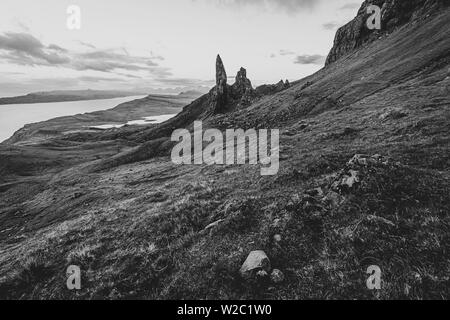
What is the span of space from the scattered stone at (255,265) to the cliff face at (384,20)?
294ft

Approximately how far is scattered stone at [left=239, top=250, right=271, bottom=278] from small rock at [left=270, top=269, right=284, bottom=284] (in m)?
0.26

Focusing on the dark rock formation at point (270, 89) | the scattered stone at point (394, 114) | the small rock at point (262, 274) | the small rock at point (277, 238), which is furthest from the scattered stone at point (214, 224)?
the dark rock formation at point (270, 89)

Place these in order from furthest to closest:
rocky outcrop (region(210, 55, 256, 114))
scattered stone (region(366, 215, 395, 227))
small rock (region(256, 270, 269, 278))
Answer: rocky outcrop (region(210, 55, 256, 114))
scattered stone (region(366, 215, 395, 227))
small rock (region(256, 270, 269, 278))

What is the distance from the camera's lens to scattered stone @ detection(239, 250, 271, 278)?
32.6 feet

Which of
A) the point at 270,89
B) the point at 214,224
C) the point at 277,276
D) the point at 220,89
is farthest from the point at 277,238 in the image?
the point at 270,89

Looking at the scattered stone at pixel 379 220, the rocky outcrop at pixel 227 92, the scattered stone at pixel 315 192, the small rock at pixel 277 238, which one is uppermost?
the rocky outcrop at pixel 227 92

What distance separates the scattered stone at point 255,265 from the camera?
9922 millimetres

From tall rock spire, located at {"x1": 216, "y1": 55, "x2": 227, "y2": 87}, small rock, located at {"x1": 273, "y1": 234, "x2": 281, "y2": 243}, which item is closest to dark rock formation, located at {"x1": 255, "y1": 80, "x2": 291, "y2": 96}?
tall rock spire, located at {"x1": 216, "y1": 55, "x2": 227, "y2": 87}

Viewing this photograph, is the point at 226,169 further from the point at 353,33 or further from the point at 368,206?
the point at 353,33

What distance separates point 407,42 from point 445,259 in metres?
71.7

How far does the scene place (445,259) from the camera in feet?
29.2

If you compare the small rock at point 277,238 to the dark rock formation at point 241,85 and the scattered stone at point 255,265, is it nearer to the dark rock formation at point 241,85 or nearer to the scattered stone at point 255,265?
the scattered stone at point 255,265

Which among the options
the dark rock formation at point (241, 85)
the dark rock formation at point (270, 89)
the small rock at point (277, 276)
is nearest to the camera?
the small rock at point (277, 276)

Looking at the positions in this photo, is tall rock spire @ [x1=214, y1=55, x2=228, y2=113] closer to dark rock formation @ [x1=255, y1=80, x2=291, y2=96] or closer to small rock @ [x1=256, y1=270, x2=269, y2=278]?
dark rock formation @ [x1=255, y1=80, x2=291, y2=96]
